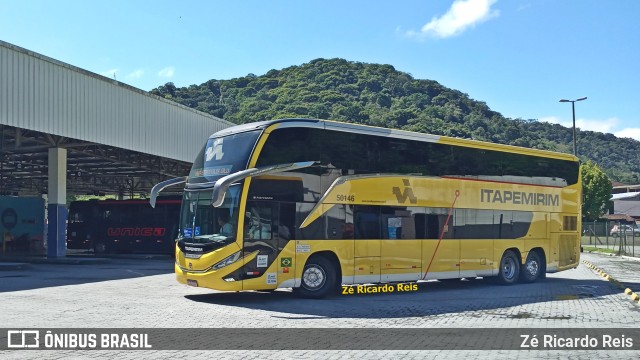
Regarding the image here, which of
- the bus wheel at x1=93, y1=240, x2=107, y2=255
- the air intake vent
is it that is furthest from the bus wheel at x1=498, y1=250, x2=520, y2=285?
the bus wheel at x1=93, y1=240, x2=107, y2=255

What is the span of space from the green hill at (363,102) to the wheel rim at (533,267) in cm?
6769

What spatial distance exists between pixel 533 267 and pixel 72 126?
17753 mm

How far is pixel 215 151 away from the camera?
1429 centimetres

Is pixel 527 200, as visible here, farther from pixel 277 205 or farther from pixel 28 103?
pixel 28 103

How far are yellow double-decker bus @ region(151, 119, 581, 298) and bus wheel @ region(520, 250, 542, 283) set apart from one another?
76 millimetres

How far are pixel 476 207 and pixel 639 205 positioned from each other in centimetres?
9816

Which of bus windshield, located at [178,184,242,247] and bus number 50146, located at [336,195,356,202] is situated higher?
bus number 50146, located at [336,195,356,202]

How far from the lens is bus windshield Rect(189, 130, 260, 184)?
44.3ft

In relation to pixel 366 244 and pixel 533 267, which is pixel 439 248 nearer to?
pixel 366 244

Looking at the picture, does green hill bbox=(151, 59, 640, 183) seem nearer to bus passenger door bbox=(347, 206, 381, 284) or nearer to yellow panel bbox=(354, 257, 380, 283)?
bus passenger door bbox=(347, 206, 381, 284)

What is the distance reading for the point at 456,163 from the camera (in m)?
17.0

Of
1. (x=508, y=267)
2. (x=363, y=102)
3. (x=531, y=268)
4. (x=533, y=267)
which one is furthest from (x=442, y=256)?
(x=363, y=102)

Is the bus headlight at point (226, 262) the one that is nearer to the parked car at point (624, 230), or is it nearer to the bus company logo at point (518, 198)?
the bus company logo at point (518, 198)

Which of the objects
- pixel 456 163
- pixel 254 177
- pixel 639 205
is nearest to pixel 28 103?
pixel 254 177
